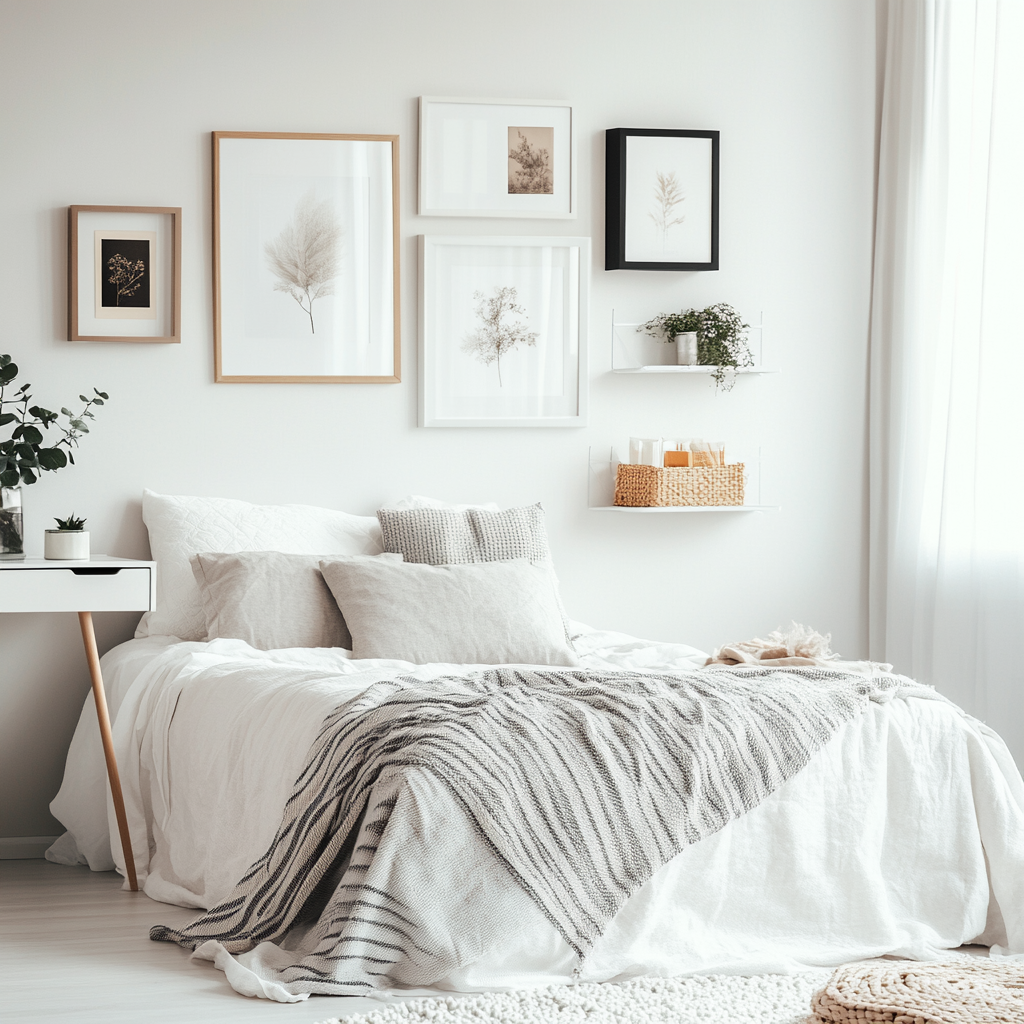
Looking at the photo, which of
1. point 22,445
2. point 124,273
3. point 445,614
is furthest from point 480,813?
point 124,273

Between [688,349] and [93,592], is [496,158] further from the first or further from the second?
[93,592]

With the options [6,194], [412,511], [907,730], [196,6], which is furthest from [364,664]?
[196,6]

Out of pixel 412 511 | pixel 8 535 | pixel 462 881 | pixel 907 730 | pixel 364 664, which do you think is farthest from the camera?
pixel 412 511

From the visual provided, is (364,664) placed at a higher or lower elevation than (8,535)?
lower

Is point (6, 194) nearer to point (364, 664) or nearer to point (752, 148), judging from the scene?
point (364, 664)

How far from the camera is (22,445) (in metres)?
3.65

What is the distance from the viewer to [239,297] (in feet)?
13.3

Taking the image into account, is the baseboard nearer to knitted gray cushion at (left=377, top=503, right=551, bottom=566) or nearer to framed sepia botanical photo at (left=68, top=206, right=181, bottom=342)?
knitted gray cushion at (left=377, top=503, right=551, bottom=566)

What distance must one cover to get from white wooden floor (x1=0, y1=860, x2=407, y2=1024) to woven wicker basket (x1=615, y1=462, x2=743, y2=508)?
6.11ft

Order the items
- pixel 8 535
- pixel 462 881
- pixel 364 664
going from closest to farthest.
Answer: pixel 462 881 → pixel 364 664 → pixel 8 535

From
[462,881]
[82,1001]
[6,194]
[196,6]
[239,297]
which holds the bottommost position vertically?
[82,1001]

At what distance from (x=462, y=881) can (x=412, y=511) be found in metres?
1.69

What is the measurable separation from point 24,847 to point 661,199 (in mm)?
2704

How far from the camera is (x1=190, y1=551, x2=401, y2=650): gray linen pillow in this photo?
3498 mm
